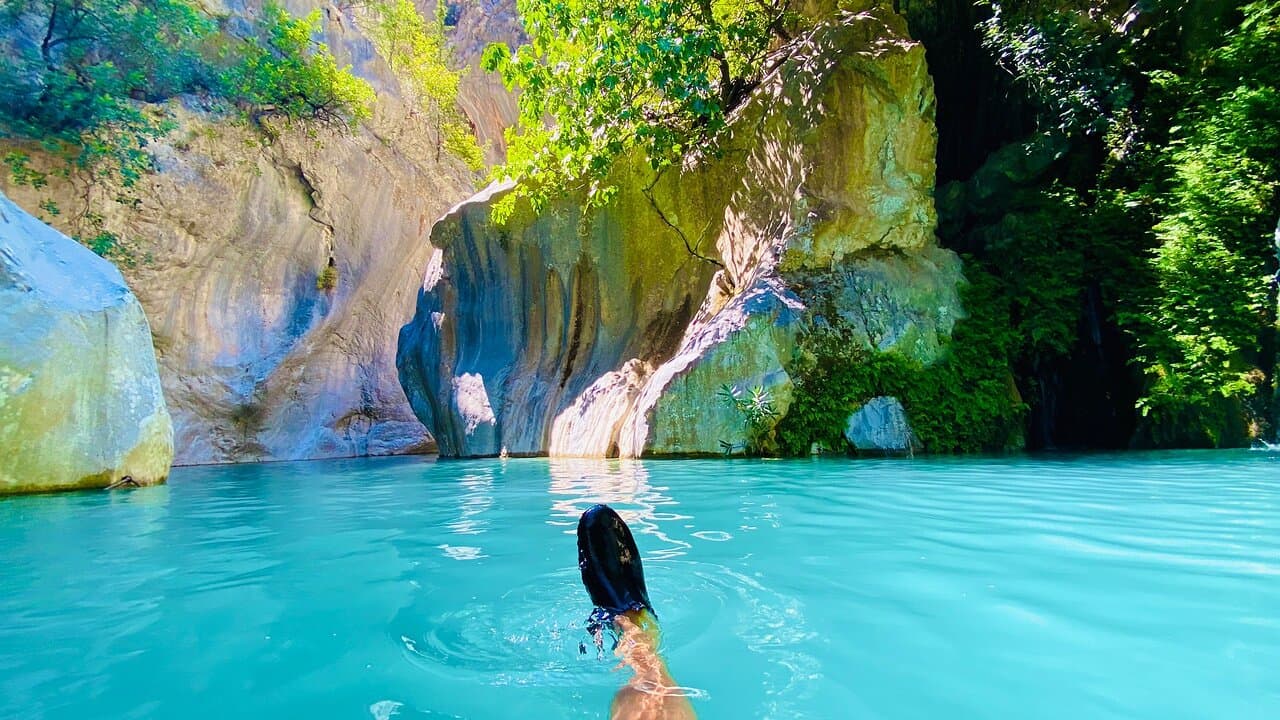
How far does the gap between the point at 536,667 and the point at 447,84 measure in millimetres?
22756

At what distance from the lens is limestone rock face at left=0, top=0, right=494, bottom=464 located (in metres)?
15.6

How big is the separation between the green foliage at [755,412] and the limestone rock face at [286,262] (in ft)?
40.1

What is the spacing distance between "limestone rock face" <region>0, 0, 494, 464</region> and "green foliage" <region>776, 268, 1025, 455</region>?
41.6ft

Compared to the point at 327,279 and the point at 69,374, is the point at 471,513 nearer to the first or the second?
the point at 69,374

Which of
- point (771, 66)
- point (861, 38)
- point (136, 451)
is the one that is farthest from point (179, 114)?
point (861, 38)

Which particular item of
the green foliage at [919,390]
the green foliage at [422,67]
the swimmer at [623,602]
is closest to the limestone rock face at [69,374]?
the swimmer at [623,602]

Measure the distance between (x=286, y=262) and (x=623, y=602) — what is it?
18495 mm

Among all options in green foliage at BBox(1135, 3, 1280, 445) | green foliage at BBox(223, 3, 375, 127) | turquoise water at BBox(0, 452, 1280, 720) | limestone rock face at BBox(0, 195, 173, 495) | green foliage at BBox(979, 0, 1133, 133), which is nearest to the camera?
turquoise water at BBox(0, 452, 1280, 720)

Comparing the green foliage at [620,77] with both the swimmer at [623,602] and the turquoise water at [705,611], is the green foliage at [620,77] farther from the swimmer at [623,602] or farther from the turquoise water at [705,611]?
the swimmer at [623,602]

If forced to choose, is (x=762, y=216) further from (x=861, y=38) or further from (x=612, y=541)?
(x=612, y=541)

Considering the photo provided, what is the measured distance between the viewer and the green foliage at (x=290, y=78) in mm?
16031

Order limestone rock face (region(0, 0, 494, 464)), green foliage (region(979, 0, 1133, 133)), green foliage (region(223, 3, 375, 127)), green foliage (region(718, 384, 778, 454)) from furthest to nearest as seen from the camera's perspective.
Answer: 1. green foliage (region(223, 3, 375, 127))
2. limestone rock face (region(0, 0, 494, 464))
3. green foliage (region(979, 0, 1133, 133))
4. green foliage (region(718, 384, 778, 454))

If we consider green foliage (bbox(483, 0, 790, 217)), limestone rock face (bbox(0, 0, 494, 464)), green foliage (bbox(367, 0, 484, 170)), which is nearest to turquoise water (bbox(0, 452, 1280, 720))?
green foliage (bbox(483, 0, 790, 217))

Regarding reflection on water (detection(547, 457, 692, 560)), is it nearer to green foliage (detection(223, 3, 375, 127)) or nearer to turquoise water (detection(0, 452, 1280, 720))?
turquoise water (detection(0, 452, 1280, 720))
